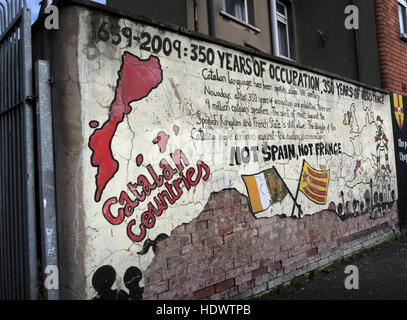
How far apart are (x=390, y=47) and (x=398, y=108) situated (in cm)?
115

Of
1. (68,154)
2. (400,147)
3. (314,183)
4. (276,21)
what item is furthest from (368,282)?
(276,21)

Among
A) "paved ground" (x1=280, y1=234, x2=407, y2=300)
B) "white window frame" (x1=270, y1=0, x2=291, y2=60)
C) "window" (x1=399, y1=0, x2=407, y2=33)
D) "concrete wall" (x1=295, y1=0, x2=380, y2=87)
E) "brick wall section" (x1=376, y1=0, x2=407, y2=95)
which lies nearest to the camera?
"paved ground" (x1=280, y1=234, x2=407, y2=300)

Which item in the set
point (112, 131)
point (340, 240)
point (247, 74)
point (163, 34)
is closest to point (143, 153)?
point (112, 131)

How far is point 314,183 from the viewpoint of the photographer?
473 cm

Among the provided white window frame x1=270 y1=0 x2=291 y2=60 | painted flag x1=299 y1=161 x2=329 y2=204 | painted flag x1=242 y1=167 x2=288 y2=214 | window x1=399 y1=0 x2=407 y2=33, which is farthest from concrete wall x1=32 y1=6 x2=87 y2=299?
window x1=399 y1=0 x2=407 y2=33

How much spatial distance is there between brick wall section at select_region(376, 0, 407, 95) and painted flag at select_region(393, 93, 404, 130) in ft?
0.39

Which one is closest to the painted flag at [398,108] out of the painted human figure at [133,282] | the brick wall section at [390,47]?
the brick wall section at [390,47]

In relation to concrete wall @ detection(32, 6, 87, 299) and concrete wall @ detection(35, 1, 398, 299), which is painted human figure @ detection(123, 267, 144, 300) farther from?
concrete wall @ detection(32, 6, 87, 299)

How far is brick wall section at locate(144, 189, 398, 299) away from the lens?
3.10m

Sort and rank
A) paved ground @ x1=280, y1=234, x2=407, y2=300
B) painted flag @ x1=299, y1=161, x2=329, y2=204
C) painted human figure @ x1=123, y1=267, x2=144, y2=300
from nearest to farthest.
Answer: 1. painted human figure @ x1=123, y1=267, x2=144, y2=300
2. paved ground @ x1=280, y1=234, x2=407, y2=300
3. painted flag @ x1=299, y1=161, x2=329, y2=204

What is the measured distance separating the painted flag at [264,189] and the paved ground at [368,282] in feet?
3.24

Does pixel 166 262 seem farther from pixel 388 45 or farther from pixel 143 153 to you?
pixel 388 45

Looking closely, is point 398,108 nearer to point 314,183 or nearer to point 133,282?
point 314,183
